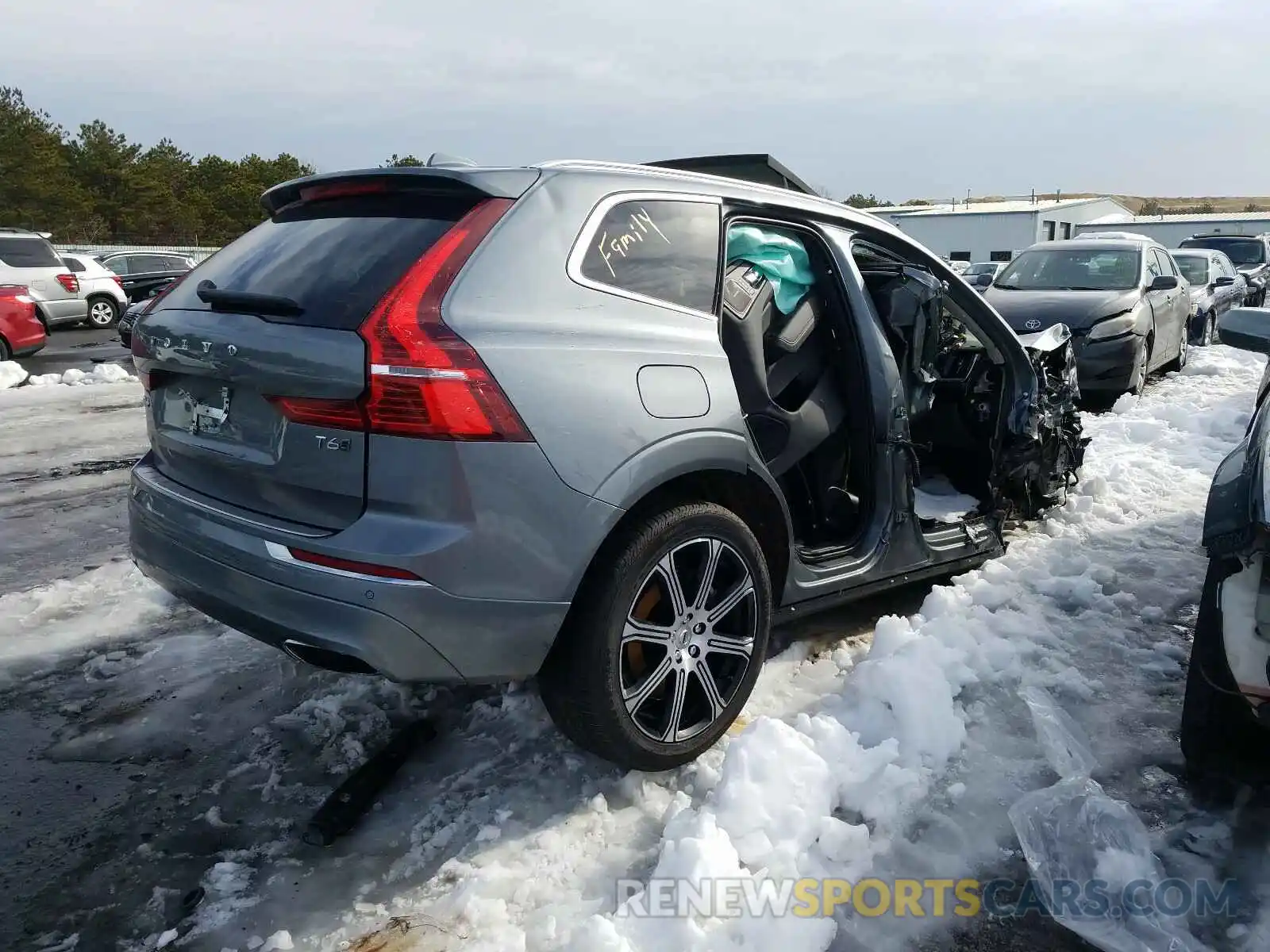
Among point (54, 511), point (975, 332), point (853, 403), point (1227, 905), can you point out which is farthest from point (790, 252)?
point (54, 511)

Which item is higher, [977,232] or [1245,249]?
[977,232]

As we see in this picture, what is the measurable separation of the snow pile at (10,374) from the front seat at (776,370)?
10.8 m

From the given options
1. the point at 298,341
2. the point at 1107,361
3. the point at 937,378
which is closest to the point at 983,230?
the point at 1107,361

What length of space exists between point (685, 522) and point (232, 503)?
50.4 inches

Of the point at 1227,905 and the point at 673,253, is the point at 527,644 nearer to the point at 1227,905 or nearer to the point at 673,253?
the point at 673,253

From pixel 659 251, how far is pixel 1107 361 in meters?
7.18

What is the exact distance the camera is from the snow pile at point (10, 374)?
10.9m

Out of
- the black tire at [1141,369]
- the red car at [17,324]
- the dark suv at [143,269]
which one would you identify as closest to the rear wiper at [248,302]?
the black tire at [1141,369]

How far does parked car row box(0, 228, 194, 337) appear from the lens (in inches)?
646

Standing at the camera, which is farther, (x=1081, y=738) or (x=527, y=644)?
(x=1081, y=738)

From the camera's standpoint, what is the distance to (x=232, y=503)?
255cm

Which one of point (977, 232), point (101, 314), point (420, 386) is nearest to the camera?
point (420, 386)

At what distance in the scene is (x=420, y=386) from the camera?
7.18ft

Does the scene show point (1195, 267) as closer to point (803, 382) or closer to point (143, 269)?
point (803, 382)
